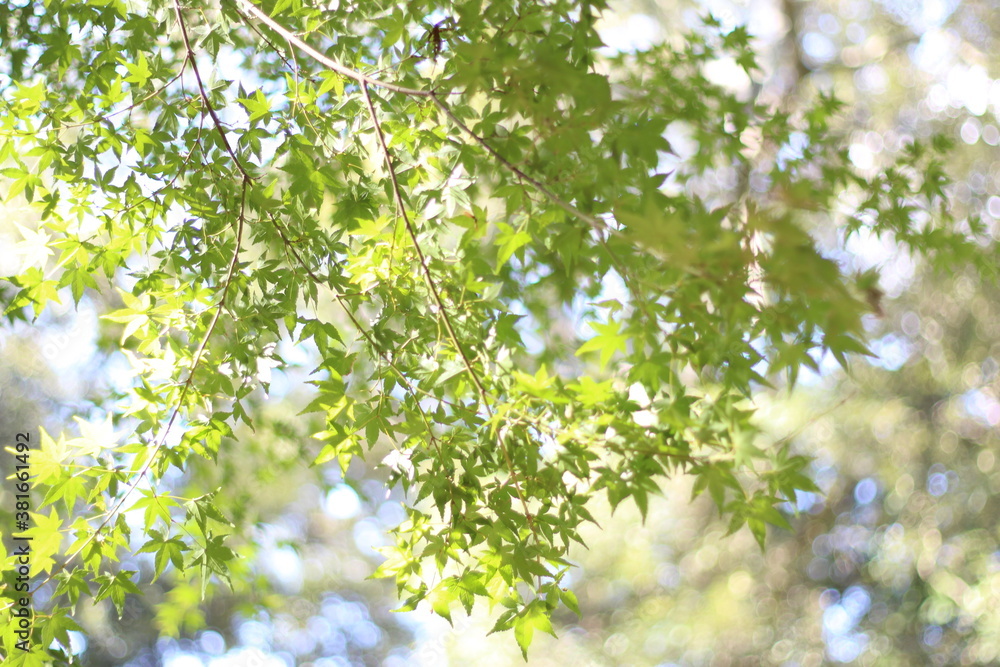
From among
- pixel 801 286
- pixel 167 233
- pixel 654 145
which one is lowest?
pixel 801 286

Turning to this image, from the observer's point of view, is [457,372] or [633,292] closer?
[633,292]

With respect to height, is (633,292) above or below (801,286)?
above

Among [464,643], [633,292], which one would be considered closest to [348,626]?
[464,643]

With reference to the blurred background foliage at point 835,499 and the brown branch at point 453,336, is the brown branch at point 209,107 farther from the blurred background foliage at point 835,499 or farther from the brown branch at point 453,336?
the blurred background foliage at point 835,499

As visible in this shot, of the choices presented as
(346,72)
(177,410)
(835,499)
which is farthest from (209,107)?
(835,499)

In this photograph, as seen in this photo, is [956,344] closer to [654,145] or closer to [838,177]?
[838,177]

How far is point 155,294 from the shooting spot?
103 centimetres

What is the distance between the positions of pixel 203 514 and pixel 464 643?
4207mm

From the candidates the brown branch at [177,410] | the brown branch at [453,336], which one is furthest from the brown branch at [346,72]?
the brown branch at [177,410]

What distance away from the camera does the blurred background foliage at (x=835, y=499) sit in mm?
3605

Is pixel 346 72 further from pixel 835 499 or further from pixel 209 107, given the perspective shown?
pixel 835 499

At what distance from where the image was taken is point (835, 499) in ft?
13.9

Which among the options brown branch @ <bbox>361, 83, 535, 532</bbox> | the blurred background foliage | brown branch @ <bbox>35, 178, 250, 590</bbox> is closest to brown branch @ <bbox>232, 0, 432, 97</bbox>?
brown branch @ <bbox>361, 83, 535, 532</bbox>

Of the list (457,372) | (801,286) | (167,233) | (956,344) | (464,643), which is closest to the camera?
(801,286)
